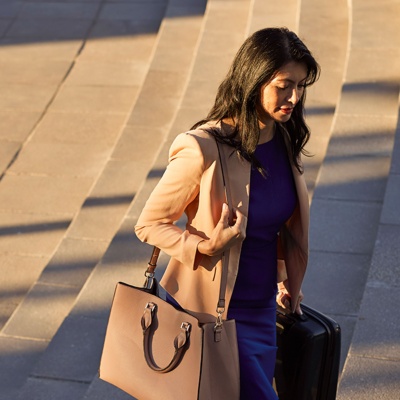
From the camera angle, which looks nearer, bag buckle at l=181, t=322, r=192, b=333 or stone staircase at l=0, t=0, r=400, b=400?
bag buckle at l=181, t=322, r=192, b=333

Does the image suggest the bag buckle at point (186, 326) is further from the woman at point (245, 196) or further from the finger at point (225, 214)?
the finger at point (225, 214)

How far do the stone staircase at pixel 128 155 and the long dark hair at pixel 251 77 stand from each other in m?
1.86

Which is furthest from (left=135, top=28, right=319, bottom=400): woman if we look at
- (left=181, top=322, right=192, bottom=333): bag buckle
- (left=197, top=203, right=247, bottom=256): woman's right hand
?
(left=181, top=322, right=192, bottom=333): bag buckle

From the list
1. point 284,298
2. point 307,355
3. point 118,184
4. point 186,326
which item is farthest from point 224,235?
point 118,184

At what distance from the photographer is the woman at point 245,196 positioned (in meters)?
3.30

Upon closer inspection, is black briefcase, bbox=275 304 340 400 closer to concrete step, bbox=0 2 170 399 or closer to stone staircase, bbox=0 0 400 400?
stone staircase, bbox=0 0 400 400

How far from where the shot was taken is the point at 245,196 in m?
3.35

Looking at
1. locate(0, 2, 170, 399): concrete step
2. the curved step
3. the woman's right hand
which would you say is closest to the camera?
the woman's right hand

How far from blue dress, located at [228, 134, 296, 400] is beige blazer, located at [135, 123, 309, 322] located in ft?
0.31

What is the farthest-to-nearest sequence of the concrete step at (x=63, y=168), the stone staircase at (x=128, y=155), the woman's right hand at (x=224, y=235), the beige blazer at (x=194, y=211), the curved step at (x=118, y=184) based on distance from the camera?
the concrete step at (x=63, y=168) < the stone staircase at (x=128, y=155) < the curved step at (x=118, y=184) < the beige blazer at (x=194, y=211) < the woman's right hand at (x=224, y=235)

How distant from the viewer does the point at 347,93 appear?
7.95 m

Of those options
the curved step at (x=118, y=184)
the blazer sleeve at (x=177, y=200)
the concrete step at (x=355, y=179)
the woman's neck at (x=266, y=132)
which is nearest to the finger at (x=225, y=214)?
the blazer sleeve at (x=177, y=200)

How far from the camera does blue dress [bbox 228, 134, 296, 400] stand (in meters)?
3.42

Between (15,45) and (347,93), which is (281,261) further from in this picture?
(15,45)
